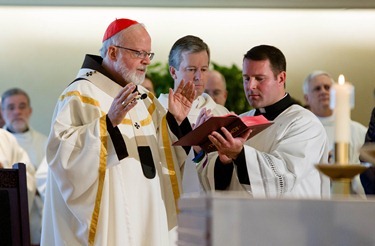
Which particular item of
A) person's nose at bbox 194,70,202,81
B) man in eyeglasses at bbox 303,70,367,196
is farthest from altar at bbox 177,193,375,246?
man in eyeglasses at bbox 303,70,367,196

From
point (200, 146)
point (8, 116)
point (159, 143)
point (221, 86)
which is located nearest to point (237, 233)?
point (200, 146)

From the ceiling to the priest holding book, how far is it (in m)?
5.93

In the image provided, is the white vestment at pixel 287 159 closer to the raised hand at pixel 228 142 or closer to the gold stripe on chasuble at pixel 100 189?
the raised hand at pixel 228 142

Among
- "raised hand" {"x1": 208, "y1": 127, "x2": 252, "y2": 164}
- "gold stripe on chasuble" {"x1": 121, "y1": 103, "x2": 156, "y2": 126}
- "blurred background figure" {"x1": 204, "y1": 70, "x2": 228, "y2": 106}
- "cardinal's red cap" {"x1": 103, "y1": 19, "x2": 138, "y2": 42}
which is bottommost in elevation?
"raised hand" {"x1": 208, "y1": 127, "x2": 252, "y2": 164}

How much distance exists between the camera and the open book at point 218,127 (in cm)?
549

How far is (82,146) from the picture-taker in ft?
19.1

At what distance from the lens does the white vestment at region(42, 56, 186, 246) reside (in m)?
5.80

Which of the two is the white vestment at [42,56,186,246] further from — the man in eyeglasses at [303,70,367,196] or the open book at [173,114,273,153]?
the man in eyeglasses at [303,70,367,196]

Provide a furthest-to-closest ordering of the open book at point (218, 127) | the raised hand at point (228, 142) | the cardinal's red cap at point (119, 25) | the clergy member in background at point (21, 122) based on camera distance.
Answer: the clergy member in background at point (21, 122)
the cardinal's red cap at point (119, 25)
the raised hand at point (228, 142)
the open book at point (218, 127)

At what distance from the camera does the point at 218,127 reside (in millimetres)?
5617

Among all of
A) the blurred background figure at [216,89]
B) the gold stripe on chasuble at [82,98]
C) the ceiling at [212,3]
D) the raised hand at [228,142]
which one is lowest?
the raised hand at [228,142]

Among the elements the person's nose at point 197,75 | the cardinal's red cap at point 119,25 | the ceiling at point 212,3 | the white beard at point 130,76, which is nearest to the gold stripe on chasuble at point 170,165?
the white beard at point 130,76

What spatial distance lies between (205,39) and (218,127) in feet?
23.8

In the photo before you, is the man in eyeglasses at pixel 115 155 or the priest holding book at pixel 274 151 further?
the priest holding book at pixel 274 151
